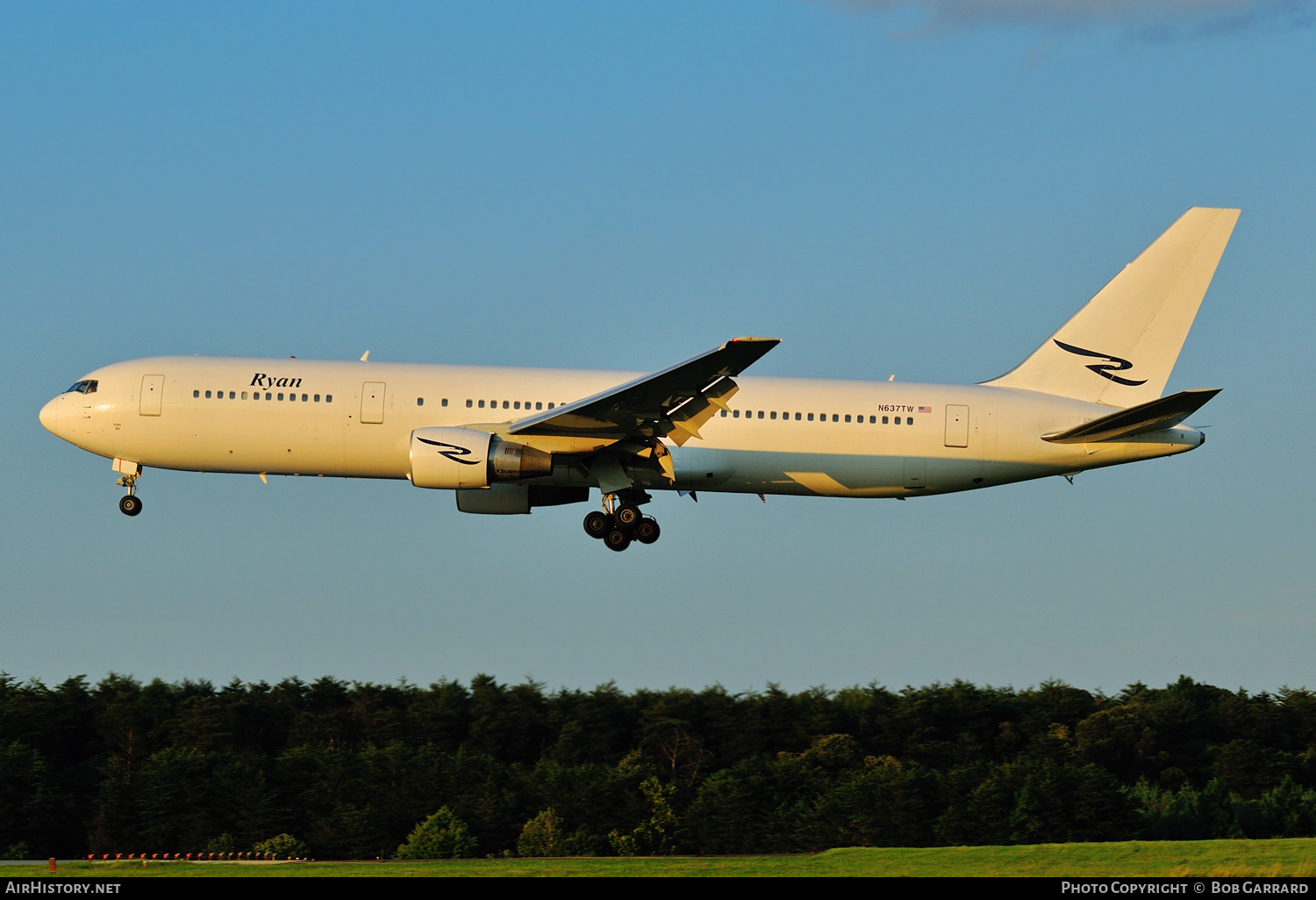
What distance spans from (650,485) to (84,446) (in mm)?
14328

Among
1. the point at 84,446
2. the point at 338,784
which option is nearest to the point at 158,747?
the point at 338,784

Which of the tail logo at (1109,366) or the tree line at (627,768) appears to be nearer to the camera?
the tail logo at (1109,366)

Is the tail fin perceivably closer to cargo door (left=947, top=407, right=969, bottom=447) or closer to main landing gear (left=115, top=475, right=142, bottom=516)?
cargo door (left=947, top=407, right=969, bottom=447)

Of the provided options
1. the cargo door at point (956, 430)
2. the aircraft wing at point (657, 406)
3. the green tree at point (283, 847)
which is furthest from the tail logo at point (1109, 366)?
the green tree at point (283, 847)

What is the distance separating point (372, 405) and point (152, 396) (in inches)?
217

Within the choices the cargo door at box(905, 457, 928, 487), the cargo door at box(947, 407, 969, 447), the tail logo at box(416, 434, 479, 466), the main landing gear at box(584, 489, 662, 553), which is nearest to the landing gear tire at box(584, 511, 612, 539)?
the main landing gear at box(584, 489, 662, 553)

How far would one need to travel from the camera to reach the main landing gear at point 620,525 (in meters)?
35.6

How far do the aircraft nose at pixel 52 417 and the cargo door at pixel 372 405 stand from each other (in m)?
8.13

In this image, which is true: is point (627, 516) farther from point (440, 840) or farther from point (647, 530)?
point (440, 840)

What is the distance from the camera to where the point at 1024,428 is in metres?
36.0

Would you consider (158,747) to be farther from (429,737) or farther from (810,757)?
(810,757)

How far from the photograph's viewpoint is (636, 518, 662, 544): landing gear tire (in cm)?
3569

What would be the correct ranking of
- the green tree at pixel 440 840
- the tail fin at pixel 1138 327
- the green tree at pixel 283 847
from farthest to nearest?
the green tree at pixel 283 847 < the green tree at pixel 440 840 < the tail fin at pixel 1138 327

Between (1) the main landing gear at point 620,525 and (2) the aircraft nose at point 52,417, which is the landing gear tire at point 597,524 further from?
(2) the aircraft nose at point 52,417
